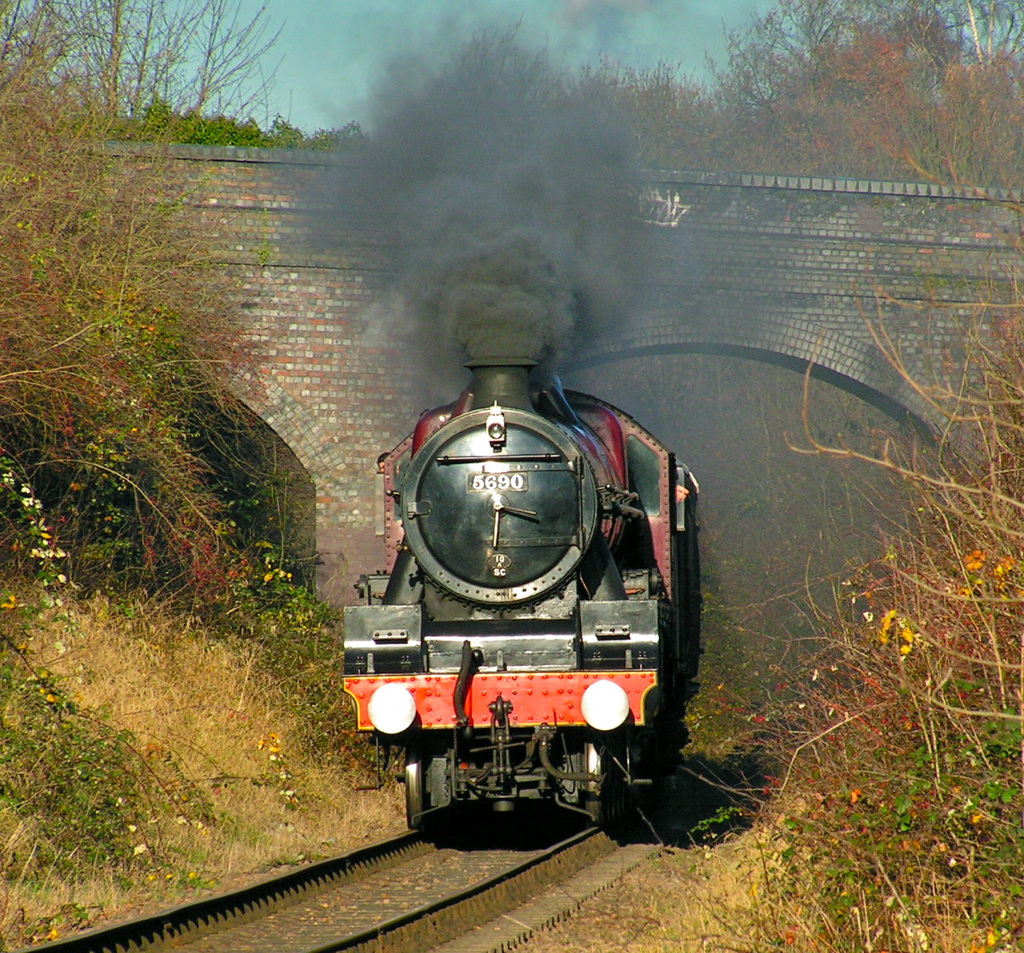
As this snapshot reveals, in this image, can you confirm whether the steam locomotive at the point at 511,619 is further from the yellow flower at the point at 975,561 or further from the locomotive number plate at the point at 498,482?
the yellow flower at the point at 975,561

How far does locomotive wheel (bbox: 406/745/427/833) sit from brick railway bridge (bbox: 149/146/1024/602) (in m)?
5.62

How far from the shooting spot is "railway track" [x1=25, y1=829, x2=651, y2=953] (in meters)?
5.29

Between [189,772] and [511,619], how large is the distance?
244 centimetres

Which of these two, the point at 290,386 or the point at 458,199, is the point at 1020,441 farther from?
the point at 290,386

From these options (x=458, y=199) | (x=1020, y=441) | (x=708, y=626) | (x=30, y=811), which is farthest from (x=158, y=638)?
(x=708, y=626)

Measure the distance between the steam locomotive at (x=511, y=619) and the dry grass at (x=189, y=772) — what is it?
93 centimetres

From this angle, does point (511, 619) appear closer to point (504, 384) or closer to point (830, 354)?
point (504, 384)

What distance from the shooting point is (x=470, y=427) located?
7309 millimetres

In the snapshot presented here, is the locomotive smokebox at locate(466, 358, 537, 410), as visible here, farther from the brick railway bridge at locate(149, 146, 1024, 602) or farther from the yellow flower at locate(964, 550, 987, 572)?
the brick railway bridge at locate(149, 146, 1024, 602)

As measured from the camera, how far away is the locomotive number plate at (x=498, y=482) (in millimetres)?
7223

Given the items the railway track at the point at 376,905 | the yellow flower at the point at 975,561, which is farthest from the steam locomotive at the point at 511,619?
the yellow flower at the point at 975,561

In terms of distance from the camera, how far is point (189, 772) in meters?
8.15

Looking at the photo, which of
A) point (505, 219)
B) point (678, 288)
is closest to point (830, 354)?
point (678, 288)

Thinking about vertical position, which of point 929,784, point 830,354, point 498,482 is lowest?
point 929,784
